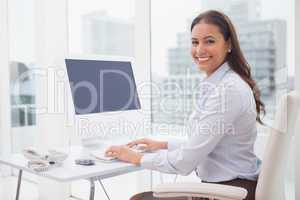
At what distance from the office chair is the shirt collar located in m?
0.39

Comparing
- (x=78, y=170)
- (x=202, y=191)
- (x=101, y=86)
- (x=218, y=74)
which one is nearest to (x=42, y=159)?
(x=78, y=170)

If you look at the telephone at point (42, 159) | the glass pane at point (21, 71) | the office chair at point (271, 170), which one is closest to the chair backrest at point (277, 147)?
the office chair at point (271, 170)

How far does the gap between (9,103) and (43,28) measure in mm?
1459

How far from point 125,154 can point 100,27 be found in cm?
189

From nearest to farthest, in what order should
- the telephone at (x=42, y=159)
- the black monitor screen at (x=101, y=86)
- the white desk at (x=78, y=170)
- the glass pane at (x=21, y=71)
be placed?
the white desk at (x=78, y=170) → the telephone at (x=42, y=159) → the black monitor screen at (x=101, y=86) → the glass pane at (x=21, y=71)

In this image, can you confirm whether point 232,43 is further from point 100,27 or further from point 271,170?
point 100,27

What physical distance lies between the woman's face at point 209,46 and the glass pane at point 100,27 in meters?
1.30

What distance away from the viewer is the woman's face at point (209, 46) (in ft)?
4.99

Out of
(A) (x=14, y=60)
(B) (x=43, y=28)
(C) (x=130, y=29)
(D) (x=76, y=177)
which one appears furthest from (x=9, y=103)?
(D) (x=76, y=177)

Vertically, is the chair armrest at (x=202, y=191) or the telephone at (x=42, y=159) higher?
the telephone at (x=42, y=159)

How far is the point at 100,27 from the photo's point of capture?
10.5ft

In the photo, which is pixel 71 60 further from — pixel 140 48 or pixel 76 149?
pixel 140 48

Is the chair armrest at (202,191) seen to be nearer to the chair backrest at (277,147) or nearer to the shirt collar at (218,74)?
the chair backrest at (277,147)

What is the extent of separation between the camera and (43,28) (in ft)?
9.69
